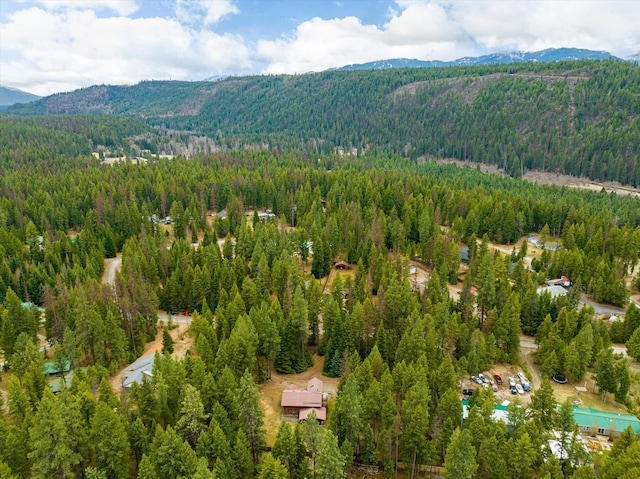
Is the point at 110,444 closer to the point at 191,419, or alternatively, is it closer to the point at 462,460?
the point at 191,419

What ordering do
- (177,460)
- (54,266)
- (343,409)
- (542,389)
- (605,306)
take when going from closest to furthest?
(177,460) → (343,409) → (542,389) → (605,306) → (54,266)

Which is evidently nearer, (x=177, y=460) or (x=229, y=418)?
(x=177, y=460)

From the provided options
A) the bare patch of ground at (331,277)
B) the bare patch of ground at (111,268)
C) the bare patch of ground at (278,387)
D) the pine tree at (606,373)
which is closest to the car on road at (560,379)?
the pine tree at (606,373)

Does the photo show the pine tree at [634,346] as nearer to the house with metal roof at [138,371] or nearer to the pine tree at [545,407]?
the pine tree at [545,407]

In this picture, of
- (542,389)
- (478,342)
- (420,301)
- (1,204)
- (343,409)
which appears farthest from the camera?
(1,204)

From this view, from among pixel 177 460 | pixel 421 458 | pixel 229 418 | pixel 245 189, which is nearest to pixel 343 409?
pixel 421 458

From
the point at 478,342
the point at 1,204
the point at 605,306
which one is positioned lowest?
the point at 605,306

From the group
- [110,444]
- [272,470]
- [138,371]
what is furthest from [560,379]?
[138,371]

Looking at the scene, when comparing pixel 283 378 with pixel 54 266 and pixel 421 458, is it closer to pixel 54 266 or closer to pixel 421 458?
pixel 421 458

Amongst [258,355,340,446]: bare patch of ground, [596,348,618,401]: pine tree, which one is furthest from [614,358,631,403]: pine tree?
[258,355,340,446]: bare patch of ground
